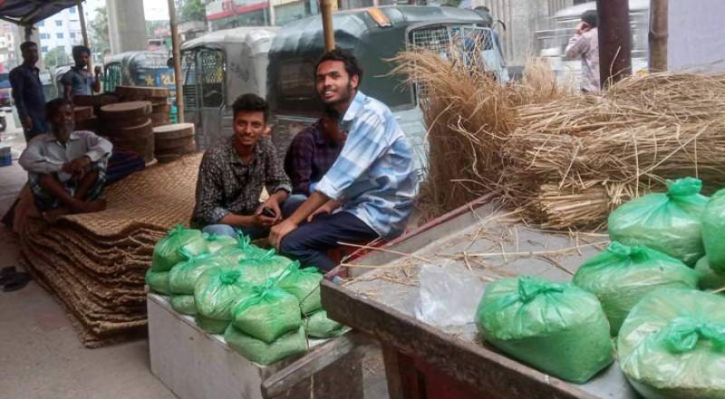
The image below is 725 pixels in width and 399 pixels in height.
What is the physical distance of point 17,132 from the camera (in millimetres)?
20672

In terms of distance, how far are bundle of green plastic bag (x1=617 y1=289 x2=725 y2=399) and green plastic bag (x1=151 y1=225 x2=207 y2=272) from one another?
7.55 feet

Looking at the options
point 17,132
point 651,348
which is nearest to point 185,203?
point 651,348

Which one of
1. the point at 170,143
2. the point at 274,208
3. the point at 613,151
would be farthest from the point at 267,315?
the point at 170,143

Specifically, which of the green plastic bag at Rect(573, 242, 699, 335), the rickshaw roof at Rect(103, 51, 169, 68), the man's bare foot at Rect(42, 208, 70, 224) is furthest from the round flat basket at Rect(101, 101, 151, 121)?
the rickshaw roof at Rect(103, 51, 169, 68)

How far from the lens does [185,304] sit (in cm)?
299

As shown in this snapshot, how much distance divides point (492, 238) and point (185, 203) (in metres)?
2.94

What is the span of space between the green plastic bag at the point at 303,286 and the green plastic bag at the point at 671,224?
1.30 meters

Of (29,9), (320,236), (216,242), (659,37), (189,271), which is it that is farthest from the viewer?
(29,9)

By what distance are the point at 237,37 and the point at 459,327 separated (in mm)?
7692

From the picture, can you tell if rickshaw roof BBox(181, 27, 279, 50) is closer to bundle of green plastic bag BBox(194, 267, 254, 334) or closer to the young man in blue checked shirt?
the young man in blue checked shirt

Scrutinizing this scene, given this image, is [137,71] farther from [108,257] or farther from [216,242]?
[216,242]

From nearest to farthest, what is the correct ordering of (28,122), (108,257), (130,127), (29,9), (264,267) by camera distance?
(264,267) → (108,257) → (130,127) → (28,122) → (29,9)

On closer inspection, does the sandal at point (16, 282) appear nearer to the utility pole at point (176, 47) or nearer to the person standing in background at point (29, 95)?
the utility pole at point (176, 47)

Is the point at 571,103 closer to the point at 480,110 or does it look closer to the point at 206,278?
the point at 480,110
